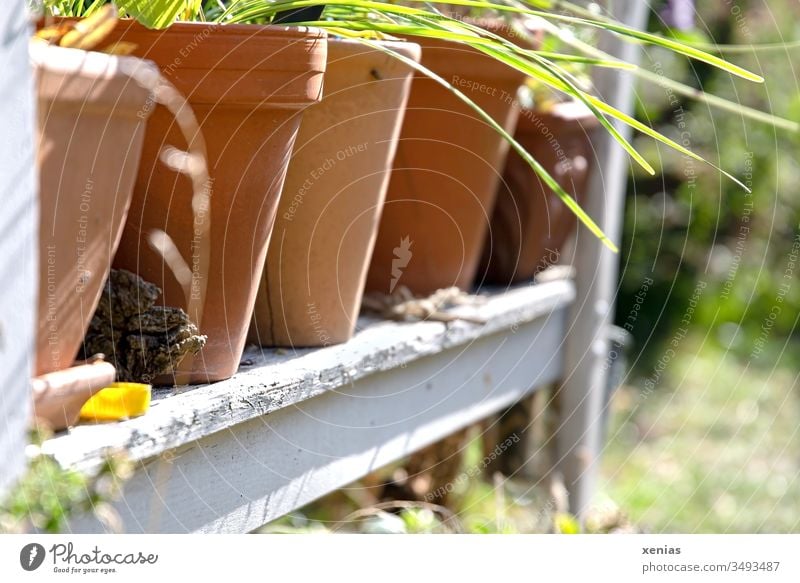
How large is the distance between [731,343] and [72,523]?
2.53 metres

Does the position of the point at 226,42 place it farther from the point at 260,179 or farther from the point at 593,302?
the point at 593,302

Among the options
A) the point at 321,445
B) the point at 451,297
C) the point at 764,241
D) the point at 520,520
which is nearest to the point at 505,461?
the point at 520,520

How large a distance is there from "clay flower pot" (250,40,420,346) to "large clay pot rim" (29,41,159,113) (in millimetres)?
264

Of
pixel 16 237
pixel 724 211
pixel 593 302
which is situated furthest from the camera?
pixel 724 211

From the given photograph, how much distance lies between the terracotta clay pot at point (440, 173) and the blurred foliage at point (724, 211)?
1.43 meters

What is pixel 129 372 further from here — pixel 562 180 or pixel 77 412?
pixel 562 180

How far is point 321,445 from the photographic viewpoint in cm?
84

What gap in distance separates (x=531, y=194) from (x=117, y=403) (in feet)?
2.59

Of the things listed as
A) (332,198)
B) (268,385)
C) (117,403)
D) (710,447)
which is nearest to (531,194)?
(332,198)

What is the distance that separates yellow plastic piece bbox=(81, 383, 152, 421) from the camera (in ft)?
1.99

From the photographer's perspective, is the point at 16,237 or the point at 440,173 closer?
the point at 16,237

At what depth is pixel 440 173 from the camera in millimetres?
1060

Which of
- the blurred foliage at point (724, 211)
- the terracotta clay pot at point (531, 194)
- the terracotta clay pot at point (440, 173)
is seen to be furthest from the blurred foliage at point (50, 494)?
the blurred foliage at point (724, 211)

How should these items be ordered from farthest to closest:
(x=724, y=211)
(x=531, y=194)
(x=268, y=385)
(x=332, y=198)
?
(x=724, y=211)
(x=531, y=194)
(x=332, y=198)
(x=268, y=385)
